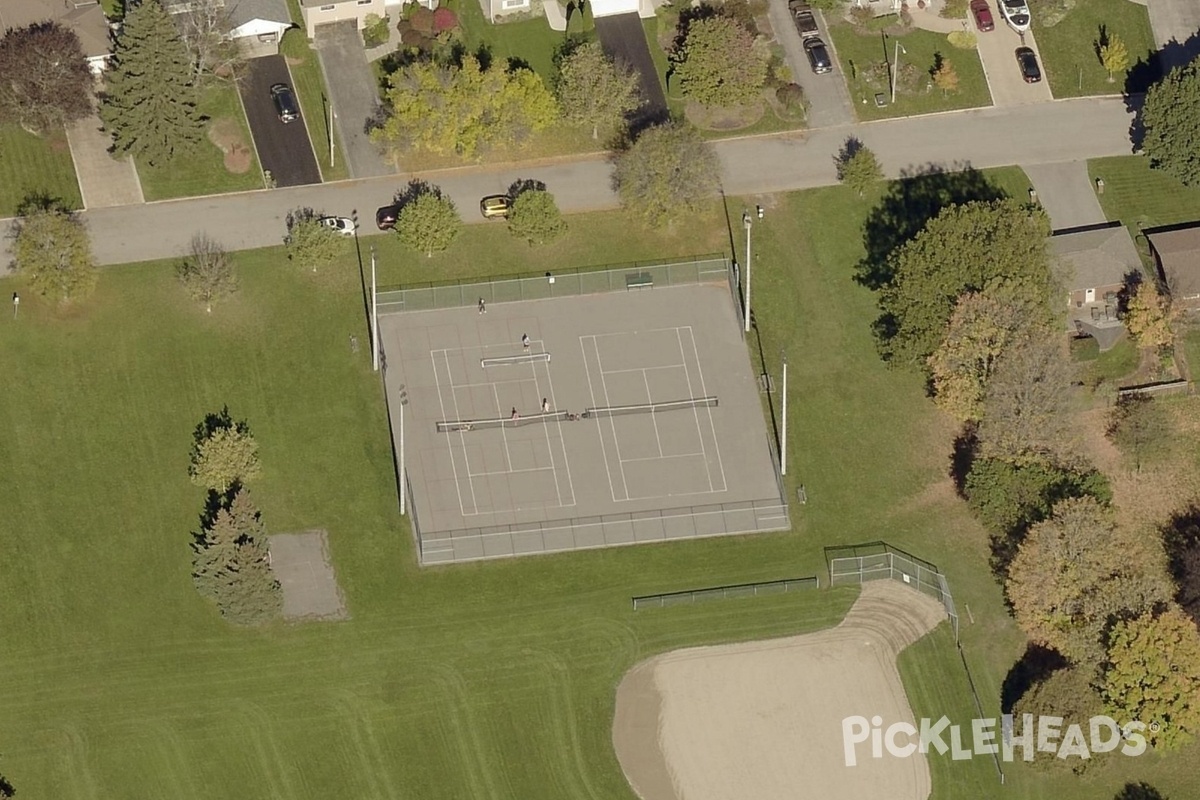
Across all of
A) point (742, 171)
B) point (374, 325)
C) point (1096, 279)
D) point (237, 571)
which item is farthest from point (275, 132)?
point (1096, 279)

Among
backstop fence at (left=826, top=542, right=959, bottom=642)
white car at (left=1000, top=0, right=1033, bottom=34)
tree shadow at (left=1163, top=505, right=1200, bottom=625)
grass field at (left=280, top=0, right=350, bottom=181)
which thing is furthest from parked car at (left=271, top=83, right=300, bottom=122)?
tree shadow at (left=1163, top=505, right=1200, bottom=625)

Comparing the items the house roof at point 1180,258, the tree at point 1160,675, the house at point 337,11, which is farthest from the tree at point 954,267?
the house at point 337,11

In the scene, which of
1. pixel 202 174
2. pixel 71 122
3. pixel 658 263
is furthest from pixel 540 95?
pixel 71 122

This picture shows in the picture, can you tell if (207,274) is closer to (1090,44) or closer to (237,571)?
(237,571)

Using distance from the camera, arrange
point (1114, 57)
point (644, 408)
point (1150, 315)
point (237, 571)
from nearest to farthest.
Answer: point (237, 571)
point (644, 408)
point (1150, 315)
point (1114, 57)

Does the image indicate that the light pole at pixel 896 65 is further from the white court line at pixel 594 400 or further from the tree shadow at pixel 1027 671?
the tree shadow at pixel 1027 671

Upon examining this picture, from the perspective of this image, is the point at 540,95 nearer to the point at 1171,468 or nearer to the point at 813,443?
the point at 813,443
